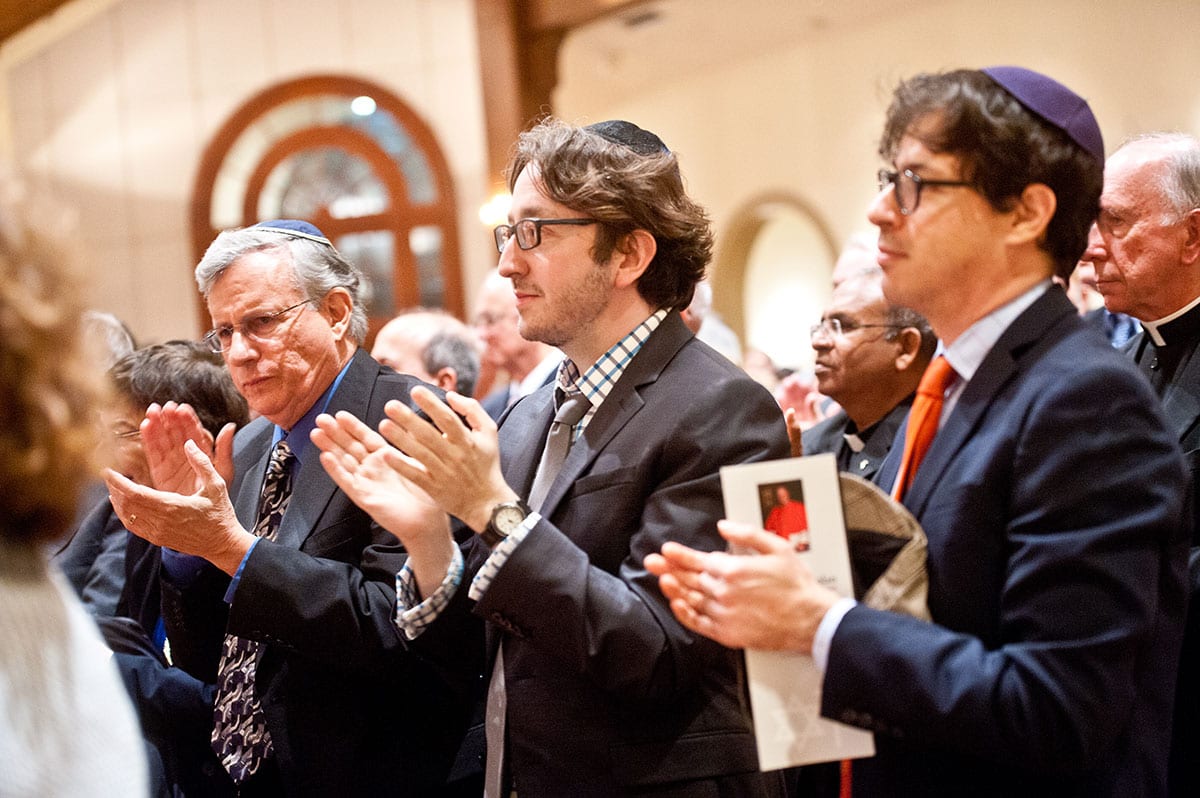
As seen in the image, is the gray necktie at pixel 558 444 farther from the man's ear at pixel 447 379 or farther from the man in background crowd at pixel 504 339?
the man in background crowd at pixel 504 339

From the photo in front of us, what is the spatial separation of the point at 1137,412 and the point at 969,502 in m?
0.22

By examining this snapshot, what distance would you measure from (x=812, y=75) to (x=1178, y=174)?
6.59 meters

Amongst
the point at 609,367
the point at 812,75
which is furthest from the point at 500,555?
the point at 812,75

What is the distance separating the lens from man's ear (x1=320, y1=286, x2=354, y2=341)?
2.61 m

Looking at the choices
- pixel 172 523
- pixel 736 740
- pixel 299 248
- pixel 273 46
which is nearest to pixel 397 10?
pixel 273 46

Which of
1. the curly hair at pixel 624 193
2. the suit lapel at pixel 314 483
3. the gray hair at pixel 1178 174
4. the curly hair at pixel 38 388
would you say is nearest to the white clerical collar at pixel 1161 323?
the gray hair at pixel 1178 174

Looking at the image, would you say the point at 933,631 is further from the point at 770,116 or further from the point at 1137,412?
the point at 770,116

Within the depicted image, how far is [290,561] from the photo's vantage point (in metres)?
2.15

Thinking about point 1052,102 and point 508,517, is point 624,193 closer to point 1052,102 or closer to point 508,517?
point 508,517

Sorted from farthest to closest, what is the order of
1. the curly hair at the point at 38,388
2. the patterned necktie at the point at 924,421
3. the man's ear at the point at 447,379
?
the man's ear at the point at 447,379, the patterned necktie at the point at 924,421, the curly hair at the point at 38,388

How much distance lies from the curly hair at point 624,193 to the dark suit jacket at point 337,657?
0.66 meters

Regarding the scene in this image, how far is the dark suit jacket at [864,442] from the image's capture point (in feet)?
9.86

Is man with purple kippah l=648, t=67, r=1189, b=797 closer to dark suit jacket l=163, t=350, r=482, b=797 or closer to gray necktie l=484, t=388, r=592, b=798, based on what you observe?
gray necktie l=484, t=388, r=592, b=798

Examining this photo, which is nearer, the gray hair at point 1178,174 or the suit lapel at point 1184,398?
the suit lapel at point 1184,398
